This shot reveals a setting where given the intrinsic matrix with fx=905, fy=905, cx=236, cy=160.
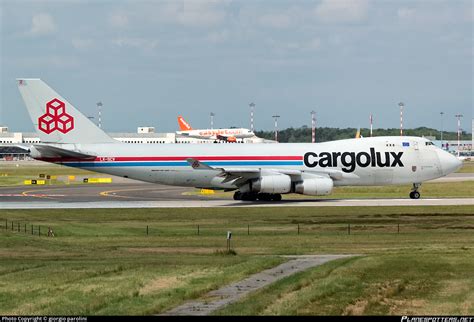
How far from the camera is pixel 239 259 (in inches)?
1401

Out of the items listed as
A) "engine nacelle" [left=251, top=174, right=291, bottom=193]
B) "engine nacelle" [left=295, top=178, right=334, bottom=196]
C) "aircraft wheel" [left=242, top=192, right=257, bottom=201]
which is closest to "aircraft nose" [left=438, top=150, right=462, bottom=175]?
"engine nacelle" [left=295, top=178, right=334, bottom=196]

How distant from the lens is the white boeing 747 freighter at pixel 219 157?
2672 inches

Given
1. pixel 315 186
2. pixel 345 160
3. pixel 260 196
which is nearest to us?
pixel 315 186

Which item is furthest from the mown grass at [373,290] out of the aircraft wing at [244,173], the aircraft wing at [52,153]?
the aircraft wing at [52,153]

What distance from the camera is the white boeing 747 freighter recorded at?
223ft

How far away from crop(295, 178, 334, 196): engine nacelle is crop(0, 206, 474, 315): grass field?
13.9ft

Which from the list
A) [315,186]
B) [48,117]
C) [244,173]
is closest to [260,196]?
[244,173]

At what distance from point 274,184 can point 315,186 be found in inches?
117

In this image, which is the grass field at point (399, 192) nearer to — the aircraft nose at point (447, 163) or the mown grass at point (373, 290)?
the aircraft nose at point (447, 163)

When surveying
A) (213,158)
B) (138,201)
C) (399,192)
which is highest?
(213,158)

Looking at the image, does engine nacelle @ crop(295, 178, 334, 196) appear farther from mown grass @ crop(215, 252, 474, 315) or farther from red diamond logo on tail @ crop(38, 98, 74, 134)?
mown grass @ crop(215, 252, 474, 315)

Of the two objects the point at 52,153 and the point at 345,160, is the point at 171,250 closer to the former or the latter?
the point at 52,153

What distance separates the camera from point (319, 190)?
2591 inches

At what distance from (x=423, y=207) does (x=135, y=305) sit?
40.6 metres
